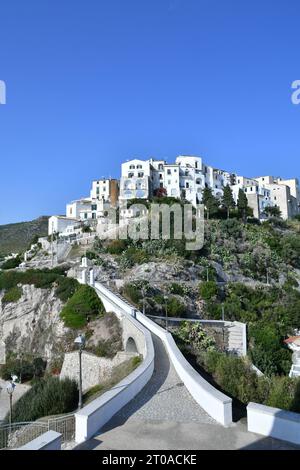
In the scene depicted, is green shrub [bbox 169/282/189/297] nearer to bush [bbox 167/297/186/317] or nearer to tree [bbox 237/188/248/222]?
bush [bbox 167/297/186/317]

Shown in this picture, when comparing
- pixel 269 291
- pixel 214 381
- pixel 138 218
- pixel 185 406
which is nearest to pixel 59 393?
pixel 214 381

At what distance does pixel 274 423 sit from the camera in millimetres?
7090

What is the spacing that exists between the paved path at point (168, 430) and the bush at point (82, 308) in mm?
18235

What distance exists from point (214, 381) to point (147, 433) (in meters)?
5.91

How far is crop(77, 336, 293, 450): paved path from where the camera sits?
7.04 metres

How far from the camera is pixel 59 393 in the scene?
13758mm

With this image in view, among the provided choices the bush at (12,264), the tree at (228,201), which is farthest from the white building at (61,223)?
the tree at (228,201)

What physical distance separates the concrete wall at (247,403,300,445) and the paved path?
131mm

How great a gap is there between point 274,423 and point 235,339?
19.7 metres

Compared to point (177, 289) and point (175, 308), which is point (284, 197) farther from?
point (175, 308)

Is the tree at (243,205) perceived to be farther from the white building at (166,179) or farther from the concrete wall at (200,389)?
the concrete wall at (200,389)

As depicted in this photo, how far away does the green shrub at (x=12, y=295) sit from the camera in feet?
122

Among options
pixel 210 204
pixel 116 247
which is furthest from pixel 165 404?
pixel 210 204

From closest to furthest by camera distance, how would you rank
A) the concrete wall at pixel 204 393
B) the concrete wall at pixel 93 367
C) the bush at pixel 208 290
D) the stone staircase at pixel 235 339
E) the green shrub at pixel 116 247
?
the concrete wall at pixel 204 393
the concrete wall at pixel 93 367
the stone staircase at pixel 235 339
the bush at pixel 208 290
the green shrub at pixel 116 247
